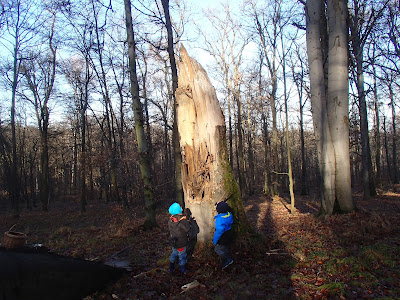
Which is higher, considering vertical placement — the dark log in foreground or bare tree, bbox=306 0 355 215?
bare tree, bbox=306 0 355 215

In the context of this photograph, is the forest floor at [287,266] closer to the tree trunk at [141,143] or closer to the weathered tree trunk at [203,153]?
the weathered tree trunk at [203,153]

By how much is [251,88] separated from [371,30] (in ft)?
39.6

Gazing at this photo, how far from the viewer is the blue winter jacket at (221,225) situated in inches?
212

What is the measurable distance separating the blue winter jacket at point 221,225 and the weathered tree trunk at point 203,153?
66cm

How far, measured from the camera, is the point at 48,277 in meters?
4.31

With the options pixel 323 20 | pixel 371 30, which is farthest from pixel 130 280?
pixel 371 30

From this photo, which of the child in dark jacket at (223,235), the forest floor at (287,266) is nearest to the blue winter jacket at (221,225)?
the child in dark jacket at (223,235)

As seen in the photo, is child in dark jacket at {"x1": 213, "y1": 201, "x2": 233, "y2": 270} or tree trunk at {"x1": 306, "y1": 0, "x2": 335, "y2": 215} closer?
child in dark jacket at {"x1": 213, "y1": 201, "x2": 233, "y2": 270}

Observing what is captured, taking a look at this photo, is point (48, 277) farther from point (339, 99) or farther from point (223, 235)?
point (339, 99)

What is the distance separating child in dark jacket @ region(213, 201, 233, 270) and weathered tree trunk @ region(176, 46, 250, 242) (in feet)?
2.07

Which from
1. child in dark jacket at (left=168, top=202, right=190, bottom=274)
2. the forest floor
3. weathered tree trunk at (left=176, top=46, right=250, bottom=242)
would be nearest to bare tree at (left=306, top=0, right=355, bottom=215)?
the forest floor

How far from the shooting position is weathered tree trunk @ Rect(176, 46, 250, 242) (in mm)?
6180

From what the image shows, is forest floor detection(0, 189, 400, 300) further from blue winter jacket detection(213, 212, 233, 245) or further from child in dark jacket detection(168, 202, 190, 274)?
blue winter jacket detection(213, 212, 233, 245)

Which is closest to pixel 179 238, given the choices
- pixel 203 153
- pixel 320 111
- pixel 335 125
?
pixel 203 153
